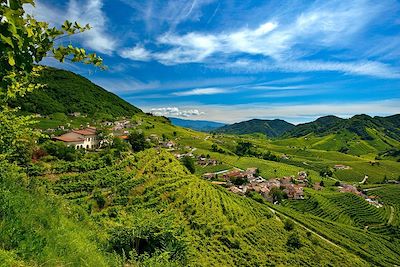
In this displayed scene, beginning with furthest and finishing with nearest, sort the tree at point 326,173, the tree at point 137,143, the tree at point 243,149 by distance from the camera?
the tree at point 243,149, the tree at point 326,173, the tree at point 137,143

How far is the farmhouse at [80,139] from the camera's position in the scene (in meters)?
74.5

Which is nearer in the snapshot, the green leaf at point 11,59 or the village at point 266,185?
the green leaf at point 11,59

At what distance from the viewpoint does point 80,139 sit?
79.0m

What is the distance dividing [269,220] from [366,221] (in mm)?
47850

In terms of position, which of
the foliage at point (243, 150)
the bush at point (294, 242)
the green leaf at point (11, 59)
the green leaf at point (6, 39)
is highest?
the green leaf at point (6, 39)

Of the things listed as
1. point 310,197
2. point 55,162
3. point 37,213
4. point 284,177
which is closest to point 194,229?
point 55,162

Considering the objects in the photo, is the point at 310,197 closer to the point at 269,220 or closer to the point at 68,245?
the point at 269,220

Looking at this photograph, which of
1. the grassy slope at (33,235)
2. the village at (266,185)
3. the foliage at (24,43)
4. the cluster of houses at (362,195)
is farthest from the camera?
the cluster of houses at (362,195)

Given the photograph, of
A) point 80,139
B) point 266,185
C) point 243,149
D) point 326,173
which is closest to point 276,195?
point 266,185

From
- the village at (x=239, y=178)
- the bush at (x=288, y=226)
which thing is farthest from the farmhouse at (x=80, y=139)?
the bush at (x=288, y=226)

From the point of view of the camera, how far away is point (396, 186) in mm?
136250

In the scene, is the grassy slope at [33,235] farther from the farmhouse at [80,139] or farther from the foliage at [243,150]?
the foliage at [243,150]

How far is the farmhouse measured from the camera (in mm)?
74500

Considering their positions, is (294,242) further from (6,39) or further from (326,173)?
(326,173)
